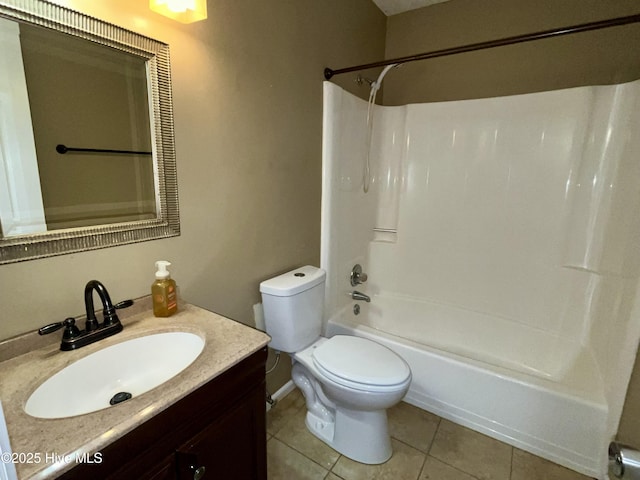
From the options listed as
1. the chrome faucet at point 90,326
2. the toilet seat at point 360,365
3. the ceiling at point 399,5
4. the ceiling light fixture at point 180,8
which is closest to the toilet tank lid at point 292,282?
the toilet seat at point 360,365

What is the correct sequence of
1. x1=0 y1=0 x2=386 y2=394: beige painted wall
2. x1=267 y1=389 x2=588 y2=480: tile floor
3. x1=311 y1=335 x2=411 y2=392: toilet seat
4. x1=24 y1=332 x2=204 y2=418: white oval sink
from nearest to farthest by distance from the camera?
x1=24 y1=332 x2=204 y2=418: white oval sink < x1=0 y1=0 x2=386 y2=394: beige painted wall < x1=311 y1=335 x2=411 y2=392: toilet seat < x1=267 y1=389 x2=588 y2=480: tile floor

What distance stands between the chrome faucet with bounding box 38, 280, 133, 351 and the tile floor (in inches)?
39.4

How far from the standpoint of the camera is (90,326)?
0.91 metres

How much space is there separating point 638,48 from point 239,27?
2147 mm

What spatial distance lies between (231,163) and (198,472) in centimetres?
107

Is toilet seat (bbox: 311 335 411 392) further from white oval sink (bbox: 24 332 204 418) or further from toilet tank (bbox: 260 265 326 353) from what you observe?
white oval sink (bbox: 24 332 204 418)

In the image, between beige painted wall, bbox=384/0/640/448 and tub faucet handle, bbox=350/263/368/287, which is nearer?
beige painted wall, bbox=384/0/640/448

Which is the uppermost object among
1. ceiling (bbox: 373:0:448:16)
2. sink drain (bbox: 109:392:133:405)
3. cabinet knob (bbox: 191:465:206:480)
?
ceiling (bbox: 373:0:448:16)

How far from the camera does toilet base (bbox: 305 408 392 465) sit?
4.84 feet

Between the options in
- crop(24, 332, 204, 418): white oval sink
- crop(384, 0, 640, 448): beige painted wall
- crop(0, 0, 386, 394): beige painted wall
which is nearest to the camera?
crop(24, 332, 204, 418): white oval sink

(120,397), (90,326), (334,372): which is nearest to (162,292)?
(90,326)

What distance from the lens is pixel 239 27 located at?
1.31 metres

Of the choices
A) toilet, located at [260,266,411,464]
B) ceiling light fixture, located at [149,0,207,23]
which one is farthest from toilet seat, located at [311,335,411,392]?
ceiling light fixture, located at [149,0,207,23]

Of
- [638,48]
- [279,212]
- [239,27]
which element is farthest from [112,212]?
[638,48]
